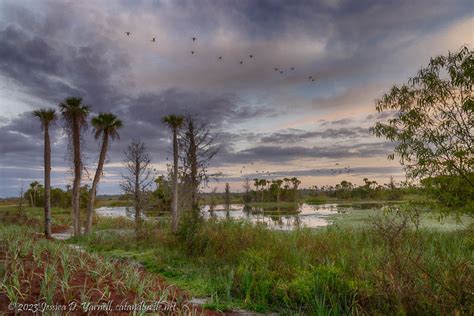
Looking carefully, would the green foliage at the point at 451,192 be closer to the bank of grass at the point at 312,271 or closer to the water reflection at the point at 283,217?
the bank of grass at the point at 312,271

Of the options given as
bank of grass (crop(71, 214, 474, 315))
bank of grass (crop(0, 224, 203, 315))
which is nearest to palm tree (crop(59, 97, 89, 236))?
bank of grass (crop(71, 214, 474, 315))

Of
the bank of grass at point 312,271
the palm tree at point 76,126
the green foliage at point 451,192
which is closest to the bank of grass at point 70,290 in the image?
the bank of grass at point 312,271

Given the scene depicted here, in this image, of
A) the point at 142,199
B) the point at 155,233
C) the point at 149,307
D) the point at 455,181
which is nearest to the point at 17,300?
the point at 149,307

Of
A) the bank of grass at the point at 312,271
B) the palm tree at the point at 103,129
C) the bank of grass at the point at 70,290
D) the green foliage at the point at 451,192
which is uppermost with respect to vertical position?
the palm tree at the point at 103,129

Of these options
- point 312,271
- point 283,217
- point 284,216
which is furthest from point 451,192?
point 284,216

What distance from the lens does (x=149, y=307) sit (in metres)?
4.73

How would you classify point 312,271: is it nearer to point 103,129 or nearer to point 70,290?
point 70,290

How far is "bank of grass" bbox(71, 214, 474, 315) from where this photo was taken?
5.34 metres

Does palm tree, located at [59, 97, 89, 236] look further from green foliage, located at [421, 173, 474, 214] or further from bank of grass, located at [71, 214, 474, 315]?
green foliage, located at [421, 173, 474, 214]

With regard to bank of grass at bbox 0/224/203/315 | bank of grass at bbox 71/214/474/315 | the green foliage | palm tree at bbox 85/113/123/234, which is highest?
palm tree at bbox 85/113/123/234

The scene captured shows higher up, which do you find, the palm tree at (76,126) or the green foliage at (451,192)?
the palm tree at (76,126)

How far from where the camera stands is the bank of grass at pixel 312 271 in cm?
534

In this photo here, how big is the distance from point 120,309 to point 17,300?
1285mm

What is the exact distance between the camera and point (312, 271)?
6922 mm
